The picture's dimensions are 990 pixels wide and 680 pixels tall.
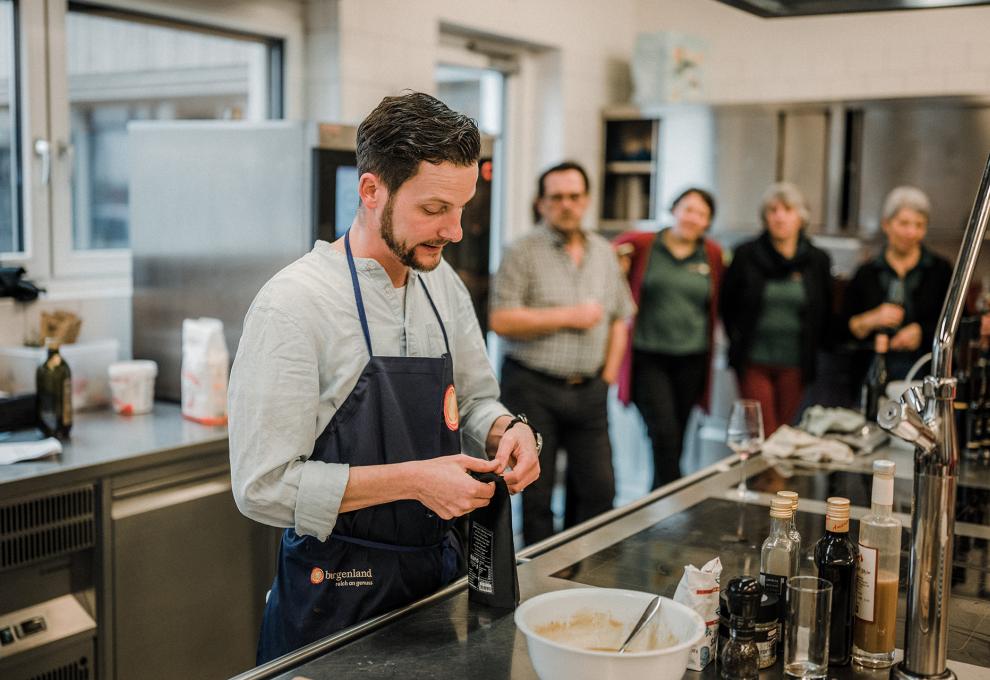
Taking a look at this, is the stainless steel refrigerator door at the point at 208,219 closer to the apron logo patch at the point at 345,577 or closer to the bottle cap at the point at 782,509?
the apron logo patch at the point at 345,577

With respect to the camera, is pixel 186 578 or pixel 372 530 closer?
pixel 372 530

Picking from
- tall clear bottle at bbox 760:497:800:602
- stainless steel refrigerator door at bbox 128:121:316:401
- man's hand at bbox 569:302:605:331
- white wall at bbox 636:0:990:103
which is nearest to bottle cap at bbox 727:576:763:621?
tall clear bottle at bbox 760:497:800:602

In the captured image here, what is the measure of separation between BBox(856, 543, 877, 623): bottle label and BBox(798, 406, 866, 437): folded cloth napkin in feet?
4.77

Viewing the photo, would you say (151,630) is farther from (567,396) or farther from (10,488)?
(567,396)

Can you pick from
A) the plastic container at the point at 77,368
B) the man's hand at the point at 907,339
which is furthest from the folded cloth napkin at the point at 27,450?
the man's hand at the point at 907,339

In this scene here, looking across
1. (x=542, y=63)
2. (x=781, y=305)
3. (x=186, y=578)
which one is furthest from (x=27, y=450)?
(x=542, y=63)

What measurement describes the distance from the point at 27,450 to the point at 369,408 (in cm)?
126

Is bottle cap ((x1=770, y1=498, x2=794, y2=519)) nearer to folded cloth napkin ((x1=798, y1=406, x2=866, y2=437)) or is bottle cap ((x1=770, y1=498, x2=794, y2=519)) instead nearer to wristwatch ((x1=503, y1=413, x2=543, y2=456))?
wristwatch ((x1=503, y1=413, x2=543, y2=456))

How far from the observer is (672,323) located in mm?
4469

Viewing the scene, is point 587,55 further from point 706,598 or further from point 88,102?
point 706,598

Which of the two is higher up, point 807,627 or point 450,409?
point 450,409

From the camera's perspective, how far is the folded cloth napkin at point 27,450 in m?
2.53

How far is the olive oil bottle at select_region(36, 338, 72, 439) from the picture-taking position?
110 inches

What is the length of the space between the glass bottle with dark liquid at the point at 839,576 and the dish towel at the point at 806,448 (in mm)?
1265
